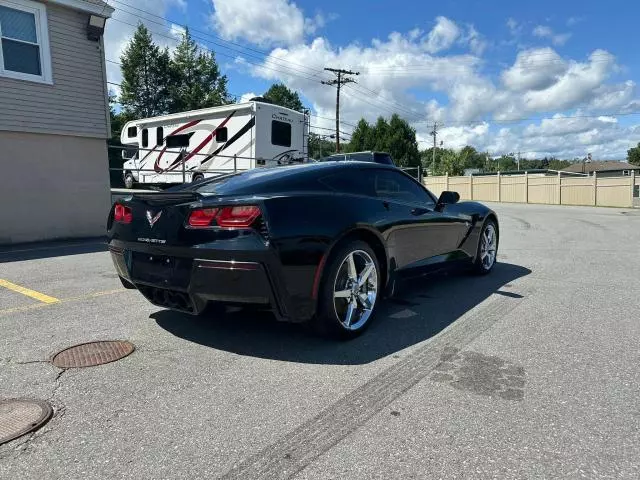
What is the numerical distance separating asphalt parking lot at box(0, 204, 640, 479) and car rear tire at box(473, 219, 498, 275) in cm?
111

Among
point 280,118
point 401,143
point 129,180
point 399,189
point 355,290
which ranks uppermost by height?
point 401,143

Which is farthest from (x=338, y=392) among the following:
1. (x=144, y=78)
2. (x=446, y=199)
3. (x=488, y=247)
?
(x=144, y=78)

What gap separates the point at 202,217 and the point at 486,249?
14.4 feet

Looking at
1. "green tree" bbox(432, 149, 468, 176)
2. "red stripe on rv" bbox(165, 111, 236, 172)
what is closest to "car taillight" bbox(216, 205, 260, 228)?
"red stripe on rv" bbox(165, 111, 236, 172)

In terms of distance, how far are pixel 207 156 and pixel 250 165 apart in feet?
6.27

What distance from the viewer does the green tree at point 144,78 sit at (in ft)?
134

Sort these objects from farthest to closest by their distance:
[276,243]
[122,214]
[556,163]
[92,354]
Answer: [556,163]
[122,214]
[92,354]
[276,243]

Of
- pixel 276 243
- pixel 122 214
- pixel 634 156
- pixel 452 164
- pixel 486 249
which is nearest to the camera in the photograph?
pixel 276 243

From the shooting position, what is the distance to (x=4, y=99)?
918cm

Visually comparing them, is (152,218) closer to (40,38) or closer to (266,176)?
(266,176)

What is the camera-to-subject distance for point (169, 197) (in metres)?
3.58

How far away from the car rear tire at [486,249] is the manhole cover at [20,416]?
5.06 meters

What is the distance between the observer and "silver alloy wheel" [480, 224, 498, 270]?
6318mm

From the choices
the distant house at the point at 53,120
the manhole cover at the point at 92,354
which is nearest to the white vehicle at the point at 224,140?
the distant house at the point at 53,120
